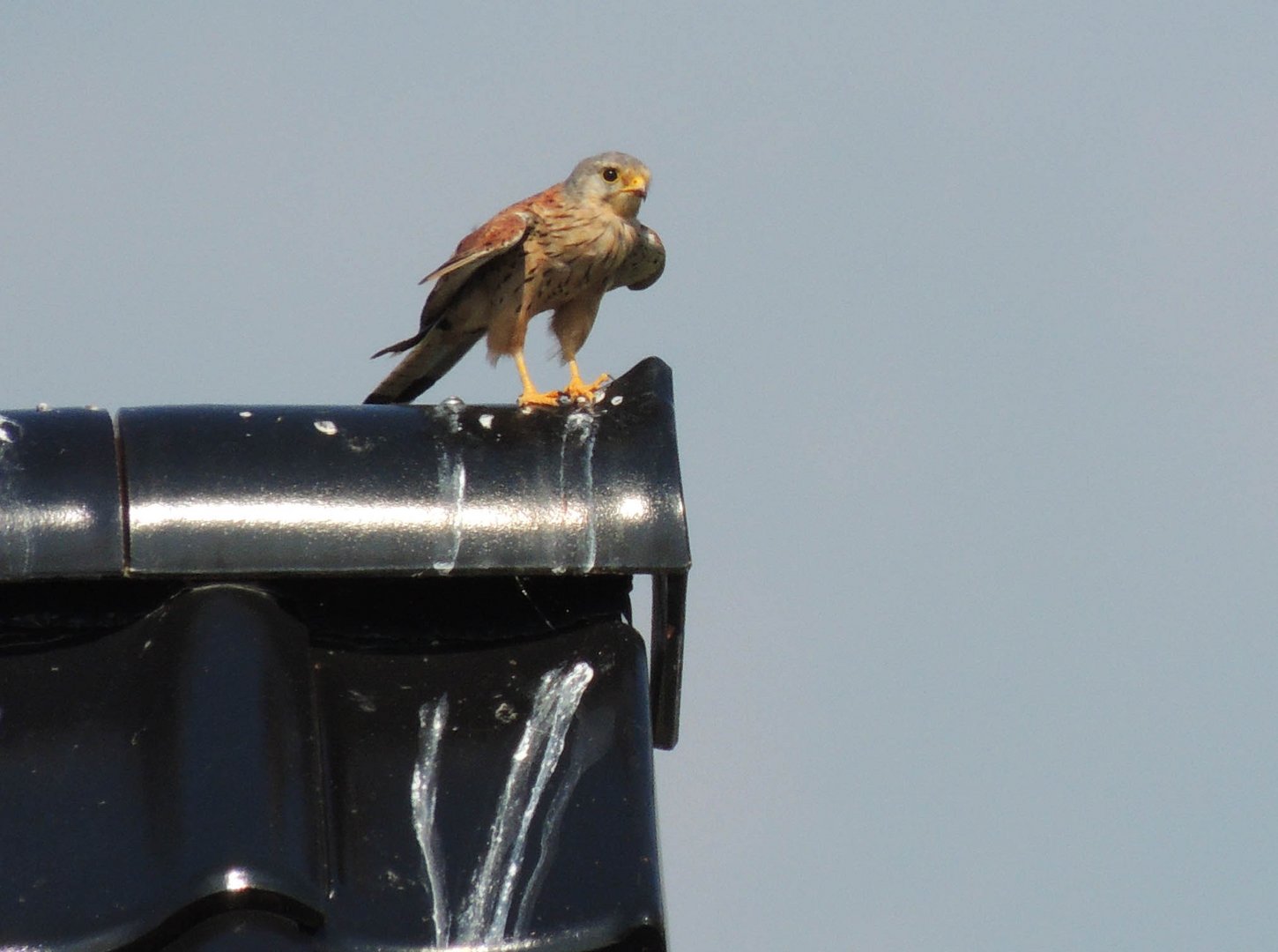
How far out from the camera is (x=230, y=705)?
2.48m

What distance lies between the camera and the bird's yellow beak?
6.04 metres

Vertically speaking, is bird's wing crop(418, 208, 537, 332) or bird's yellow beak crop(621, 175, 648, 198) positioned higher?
bird's yellow beak crop(621, 175, 648, 198)

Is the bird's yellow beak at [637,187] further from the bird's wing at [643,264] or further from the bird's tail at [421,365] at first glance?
the bird's tail at [421,365]

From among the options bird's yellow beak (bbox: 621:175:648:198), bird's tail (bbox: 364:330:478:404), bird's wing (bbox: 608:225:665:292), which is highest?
bird's yellow beak (bbox: 621:175:648:198)

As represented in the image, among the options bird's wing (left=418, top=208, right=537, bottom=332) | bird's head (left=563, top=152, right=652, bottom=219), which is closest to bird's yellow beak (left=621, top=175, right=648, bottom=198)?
bird's head (left=563, top=152, right=652, bottom=219)

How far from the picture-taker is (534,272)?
18.8 feet

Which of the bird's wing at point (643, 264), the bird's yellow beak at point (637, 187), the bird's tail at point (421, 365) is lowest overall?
the bird's tail at point (421, 365)

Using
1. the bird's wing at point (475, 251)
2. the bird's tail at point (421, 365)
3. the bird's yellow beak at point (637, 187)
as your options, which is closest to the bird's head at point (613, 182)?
the bird's yellow beak at point (637, 187)

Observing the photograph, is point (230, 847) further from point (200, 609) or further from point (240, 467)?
point (240, 467)

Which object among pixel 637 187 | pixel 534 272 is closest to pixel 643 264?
pixel 637 187

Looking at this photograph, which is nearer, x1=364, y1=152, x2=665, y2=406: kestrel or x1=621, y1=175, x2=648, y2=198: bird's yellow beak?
x1=364, y1=152, x2=665, y2=406: kestrel

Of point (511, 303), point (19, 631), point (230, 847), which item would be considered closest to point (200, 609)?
point (19, 631)

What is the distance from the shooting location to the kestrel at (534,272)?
18.8 ft

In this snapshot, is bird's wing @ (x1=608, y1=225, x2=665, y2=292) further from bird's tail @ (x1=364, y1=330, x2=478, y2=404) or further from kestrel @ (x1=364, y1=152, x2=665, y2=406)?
bird's tail @ (x1=364, y1=330, x2=478, y2=404)
